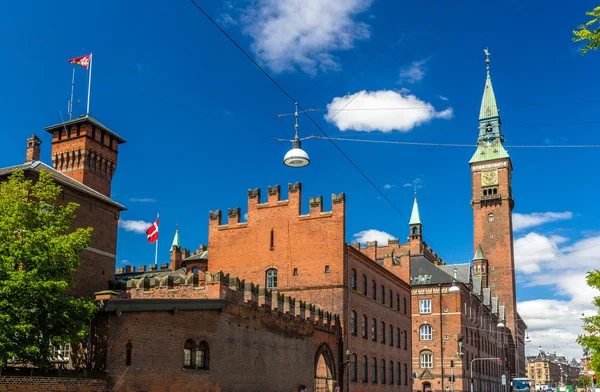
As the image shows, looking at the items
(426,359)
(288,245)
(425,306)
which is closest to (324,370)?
(288,245)

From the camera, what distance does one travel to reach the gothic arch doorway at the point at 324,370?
42.5 meters

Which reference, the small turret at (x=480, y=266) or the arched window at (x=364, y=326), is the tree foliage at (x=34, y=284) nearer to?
the arched window at (x=364, y=326)

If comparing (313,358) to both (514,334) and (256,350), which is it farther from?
(514,334)

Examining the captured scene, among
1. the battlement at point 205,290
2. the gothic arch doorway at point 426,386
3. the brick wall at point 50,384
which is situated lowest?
the gothic arch doorway at point 426,386

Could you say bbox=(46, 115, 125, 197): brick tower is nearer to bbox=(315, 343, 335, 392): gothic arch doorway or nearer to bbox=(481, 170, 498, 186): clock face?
bbox=(315, 343, 335, 392): gothic arch doorway

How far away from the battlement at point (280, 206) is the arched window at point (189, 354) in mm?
18475

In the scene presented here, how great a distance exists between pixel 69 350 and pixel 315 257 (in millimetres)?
21458

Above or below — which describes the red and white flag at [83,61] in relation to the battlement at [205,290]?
above

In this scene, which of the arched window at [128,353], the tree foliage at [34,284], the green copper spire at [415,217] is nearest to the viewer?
the tree foliage at [34,284]

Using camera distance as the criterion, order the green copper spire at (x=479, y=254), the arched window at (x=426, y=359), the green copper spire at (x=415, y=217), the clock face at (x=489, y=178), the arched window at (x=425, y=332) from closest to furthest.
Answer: the arched window at (x=426, y=359), the arched window at (x=425, y=332), the green copper spire at (x=415, y=217), the green copper spire at (x=479, y=254), the clock face at (x=489, y=178)

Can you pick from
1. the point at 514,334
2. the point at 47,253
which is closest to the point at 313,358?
the point at 47,253

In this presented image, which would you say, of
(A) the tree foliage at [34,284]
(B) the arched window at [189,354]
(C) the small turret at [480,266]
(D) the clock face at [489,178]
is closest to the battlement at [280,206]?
(B) the arched window at [189,354]

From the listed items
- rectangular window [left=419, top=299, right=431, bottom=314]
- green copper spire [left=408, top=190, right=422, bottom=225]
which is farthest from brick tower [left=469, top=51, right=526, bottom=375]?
rectangular window [left=419, top=299, right=431, bottom=314]

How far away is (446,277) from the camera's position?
77875 millimetres
